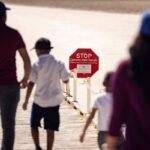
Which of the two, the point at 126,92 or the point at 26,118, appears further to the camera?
the point at 26,118

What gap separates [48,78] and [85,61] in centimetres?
426

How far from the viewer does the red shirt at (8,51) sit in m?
6.74

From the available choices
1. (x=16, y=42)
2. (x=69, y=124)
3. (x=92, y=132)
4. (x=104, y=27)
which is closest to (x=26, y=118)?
(x=69, y=124)

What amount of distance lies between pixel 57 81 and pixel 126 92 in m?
3.73

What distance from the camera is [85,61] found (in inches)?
454

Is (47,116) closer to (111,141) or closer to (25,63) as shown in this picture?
(25,63)

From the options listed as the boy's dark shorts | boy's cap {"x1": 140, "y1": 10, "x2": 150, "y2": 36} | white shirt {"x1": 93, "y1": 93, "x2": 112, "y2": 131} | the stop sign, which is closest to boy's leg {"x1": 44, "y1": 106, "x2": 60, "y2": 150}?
the boy's dark shorts

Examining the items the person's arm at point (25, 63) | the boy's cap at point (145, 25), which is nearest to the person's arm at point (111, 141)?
the boy's cap at point (145, 25)

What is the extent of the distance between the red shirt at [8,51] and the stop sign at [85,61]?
182 inches

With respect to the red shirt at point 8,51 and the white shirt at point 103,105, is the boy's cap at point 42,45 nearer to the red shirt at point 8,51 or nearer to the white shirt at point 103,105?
the red shirt at point 8,51

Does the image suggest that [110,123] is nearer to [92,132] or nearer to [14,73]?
[14,73]

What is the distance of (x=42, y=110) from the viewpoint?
748cm

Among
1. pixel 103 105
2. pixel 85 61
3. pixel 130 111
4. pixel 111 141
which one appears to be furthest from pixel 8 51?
pixel 85 61

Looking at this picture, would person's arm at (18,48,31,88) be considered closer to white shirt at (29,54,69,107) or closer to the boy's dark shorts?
white shirt at (29,54,69,107)
